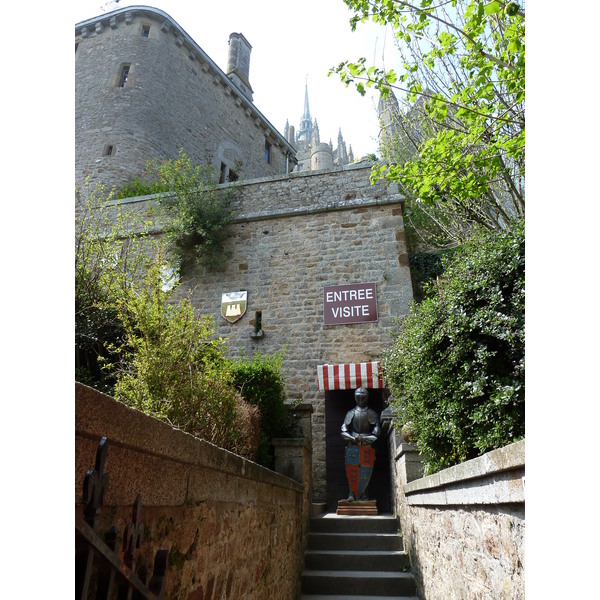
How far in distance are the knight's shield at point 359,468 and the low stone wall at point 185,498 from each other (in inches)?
125

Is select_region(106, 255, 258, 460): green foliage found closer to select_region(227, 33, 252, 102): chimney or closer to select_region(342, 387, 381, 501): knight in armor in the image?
select_region(342, 387, 381, 501): knight in armor

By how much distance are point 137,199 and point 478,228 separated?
26.5 ft

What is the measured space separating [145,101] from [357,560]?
1397cm

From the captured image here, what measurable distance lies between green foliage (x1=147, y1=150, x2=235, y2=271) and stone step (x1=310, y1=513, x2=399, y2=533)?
19.3 feet

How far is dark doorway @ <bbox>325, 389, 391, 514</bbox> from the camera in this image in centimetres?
791

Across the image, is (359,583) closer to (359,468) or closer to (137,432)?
(359,468)

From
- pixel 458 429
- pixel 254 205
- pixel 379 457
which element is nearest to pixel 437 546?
pixel 458 429

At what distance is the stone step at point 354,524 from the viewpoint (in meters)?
6.07

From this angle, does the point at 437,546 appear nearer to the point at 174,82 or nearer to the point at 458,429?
the point at 458,429

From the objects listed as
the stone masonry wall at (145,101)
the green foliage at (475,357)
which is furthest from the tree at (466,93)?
the stone masonry wall at (145,101)

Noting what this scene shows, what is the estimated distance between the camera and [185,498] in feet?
6.53

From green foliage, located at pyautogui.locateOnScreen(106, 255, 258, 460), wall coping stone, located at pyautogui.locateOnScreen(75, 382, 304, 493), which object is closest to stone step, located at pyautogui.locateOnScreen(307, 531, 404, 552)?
green foliage, located at pyautogui.locateOnScreen(106, 255, 258, 460)

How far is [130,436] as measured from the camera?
1.50m

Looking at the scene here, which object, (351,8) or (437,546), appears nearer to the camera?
(437,546)
